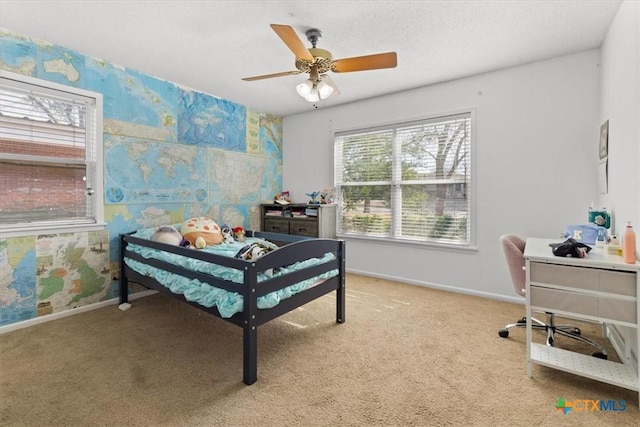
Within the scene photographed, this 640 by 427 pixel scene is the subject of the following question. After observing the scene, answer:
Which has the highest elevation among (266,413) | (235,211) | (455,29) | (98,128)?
(455,29)

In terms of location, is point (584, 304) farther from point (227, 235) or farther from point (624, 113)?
point (227, 235)

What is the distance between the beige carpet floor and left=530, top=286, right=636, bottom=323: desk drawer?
1.49 feet

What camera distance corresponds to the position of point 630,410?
1.57m

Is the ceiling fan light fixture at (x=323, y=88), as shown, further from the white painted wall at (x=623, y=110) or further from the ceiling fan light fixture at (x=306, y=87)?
the white painted wall at (x=623, y=110)

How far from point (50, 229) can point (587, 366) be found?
4090 mm

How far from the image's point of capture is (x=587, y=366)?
5.82 feet

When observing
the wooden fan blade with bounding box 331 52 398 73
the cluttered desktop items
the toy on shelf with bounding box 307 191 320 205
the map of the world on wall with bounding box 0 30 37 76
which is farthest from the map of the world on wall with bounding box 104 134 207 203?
the cluttered desktop items

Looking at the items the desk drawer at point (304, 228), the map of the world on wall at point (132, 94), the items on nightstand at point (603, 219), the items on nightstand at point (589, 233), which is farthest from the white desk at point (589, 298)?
the map of the world on wall at point (132, 94)

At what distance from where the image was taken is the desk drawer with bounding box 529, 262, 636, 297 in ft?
5.26

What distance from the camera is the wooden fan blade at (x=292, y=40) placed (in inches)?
70.6

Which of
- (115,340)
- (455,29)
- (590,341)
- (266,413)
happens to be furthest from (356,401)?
(455,29)

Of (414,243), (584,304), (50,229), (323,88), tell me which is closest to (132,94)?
(50,229)

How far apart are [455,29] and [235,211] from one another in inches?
127

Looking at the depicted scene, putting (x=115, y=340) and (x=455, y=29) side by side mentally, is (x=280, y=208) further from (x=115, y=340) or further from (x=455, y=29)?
(x=455, y=29)
